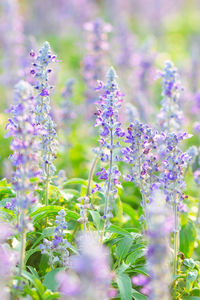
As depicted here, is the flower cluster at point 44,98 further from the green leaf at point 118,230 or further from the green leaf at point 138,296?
the green leaf at point 138,296

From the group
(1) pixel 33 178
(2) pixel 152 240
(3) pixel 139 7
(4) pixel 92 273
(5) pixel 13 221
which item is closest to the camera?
(4) pixel 92 273

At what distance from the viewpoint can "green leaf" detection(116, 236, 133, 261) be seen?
435 centimetres

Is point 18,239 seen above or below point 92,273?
above

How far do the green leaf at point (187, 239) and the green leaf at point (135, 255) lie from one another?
0.81 meters

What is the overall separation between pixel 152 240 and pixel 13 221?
1.86 m

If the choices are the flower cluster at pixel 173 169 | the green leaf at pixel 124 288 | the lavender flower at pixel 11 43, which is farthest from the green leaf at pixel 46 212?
the lavender flower at pixel 11 43

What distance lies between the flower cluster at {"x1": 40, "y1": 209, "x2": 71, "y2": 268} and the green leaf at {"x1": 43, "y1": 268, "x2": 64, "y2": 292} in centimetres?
12

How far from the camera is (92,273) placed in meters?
2.43

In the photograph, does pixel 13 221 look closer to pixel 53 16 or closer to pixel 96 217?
pixel 96 217

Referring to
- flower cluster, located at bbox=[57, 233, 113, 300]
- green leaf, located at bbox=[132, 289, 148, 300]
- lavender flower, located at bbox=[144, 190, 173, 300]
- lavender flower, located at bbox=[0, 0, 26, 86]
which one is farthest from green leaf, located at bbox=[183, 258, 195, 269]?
lavender flower, located at bbox=[0, 0, 26, 86]

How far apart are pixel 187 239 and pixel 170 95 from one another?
1.68 metres

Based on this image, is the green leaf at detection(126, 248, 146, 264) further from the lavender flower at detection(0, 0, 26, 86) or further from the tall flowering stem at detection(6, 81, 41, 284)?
the lavender flower at detection(0, 0, 26, 86)

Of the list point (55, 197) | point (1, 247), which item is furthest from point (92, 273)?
point (55, 197)

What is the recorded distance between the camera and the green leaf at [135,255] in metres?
4.20
